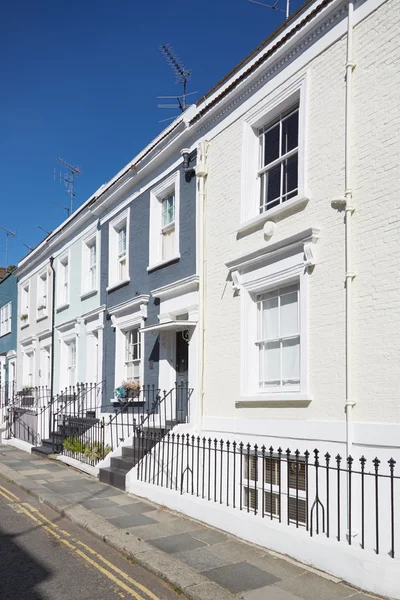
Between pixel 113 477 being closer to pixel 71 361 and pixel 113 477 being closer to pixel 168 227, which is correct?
pixel 168 227

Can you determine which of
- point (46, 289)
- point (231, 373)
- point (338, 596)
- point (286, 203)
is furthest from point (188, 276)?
point (46, 289)

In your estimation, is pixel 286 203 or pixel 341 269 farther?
pixel 286 203

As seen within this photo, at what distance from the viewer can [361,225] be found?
8.04 metres

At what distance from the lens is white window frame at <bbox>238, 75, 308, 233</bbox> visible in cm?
→ 927

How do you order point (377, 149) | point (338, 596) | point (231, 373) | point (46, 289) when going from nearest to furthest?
point (338, 596) → point (377, 149) → point (231, 373) → point (46, 289)

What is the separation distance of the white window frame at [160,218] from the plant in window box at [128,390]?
2720mm

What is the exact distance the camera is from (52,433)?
1595 centimetres

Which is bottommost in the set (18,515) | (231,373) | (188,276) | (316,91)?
(18,515)

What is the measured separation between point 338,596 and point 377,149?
5.32 metres

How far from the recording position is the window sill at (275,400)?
28.5 feet

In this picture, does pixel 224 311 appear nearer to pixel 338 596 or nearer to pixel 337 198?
pixel 337 198

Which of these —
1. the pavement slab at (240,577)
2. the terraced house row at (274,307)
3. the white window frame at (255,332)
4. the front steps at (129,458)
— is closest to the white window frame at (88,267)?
the terraced house row at (274,307)

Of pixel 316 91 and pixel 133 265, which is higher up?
pixel 316 91

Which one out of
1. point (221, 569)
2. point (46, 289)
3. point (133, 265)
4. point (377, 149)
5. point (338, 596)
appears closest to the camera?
point (338, 596)
